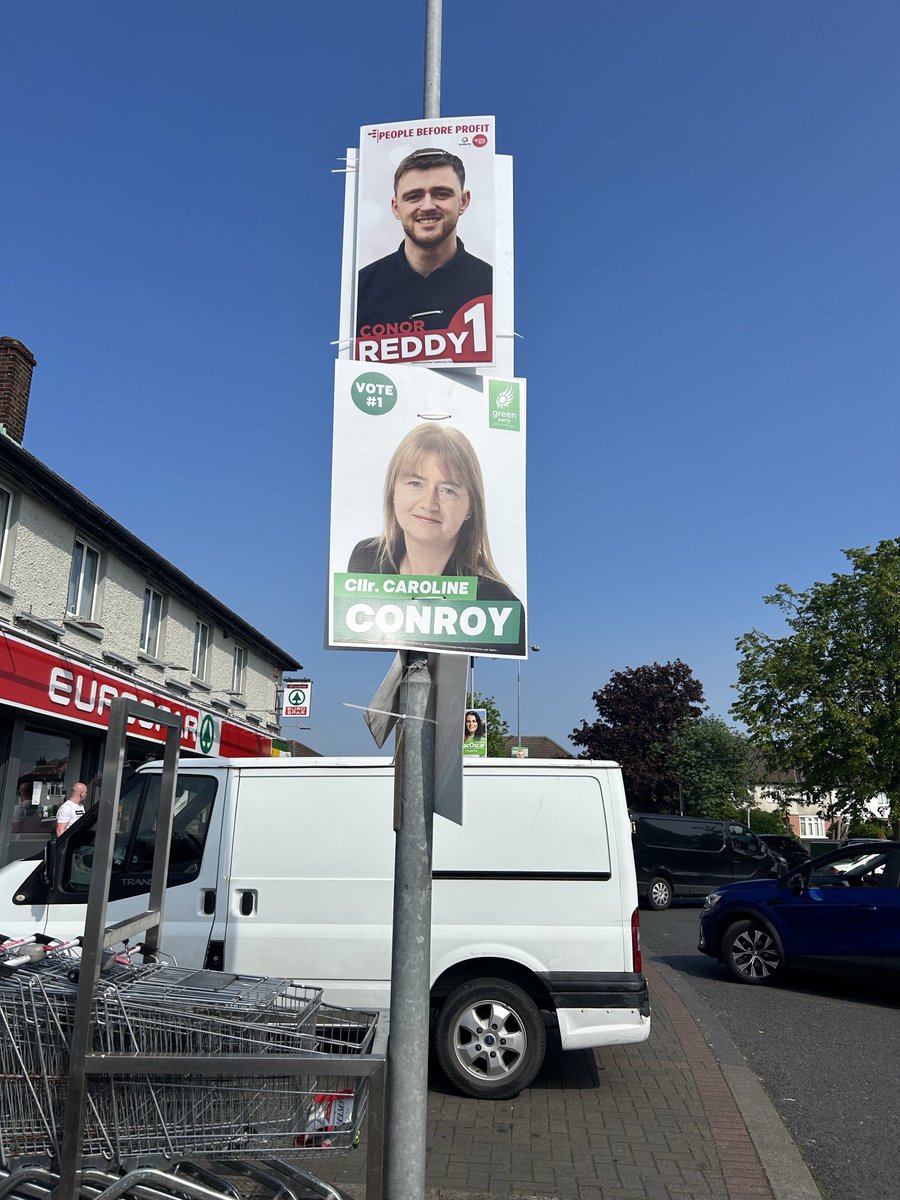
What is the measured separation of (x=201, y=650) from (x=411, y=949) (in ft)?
67.4

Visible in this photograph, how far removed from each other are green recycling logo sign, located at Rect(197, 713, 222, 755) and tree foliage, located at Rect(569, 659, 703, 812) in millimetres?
38467

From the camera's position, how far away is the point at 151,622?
20.3 m

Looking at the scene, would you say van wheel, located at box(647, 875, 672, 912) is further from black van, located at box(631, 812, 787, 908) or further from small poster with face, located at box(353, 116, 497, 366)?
small poster with face, located at box(353, 116, 497, 366)

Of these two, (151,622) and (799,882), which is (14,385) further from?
(799,882)

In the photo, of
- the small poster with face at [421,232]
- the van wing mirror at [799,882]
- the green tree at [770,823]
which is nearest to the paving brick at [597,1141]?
the van wing mirror at [799,882]

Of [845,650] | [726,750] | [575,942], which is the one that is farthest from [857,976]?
[726,750]

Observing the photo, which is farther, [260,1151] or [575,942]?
[575,942]

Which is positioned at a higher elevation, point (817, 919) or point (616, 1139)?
point (817, 919)

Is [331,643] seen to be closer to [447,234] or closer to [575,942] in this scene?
[447,234]

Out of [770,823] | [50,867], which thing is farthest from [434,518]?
[770,823]

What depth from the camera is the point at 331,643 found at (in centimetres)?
369

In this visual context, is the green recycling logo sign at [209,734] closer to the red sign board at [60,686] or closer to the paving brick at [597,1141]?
the red sign board at [60,686]

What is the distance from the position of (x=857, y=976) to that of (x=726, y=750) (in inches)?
1885

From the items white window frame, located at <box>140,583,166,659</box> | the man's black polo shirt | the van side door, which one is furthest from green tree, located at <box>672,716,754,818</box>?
the man's black polo shirt
